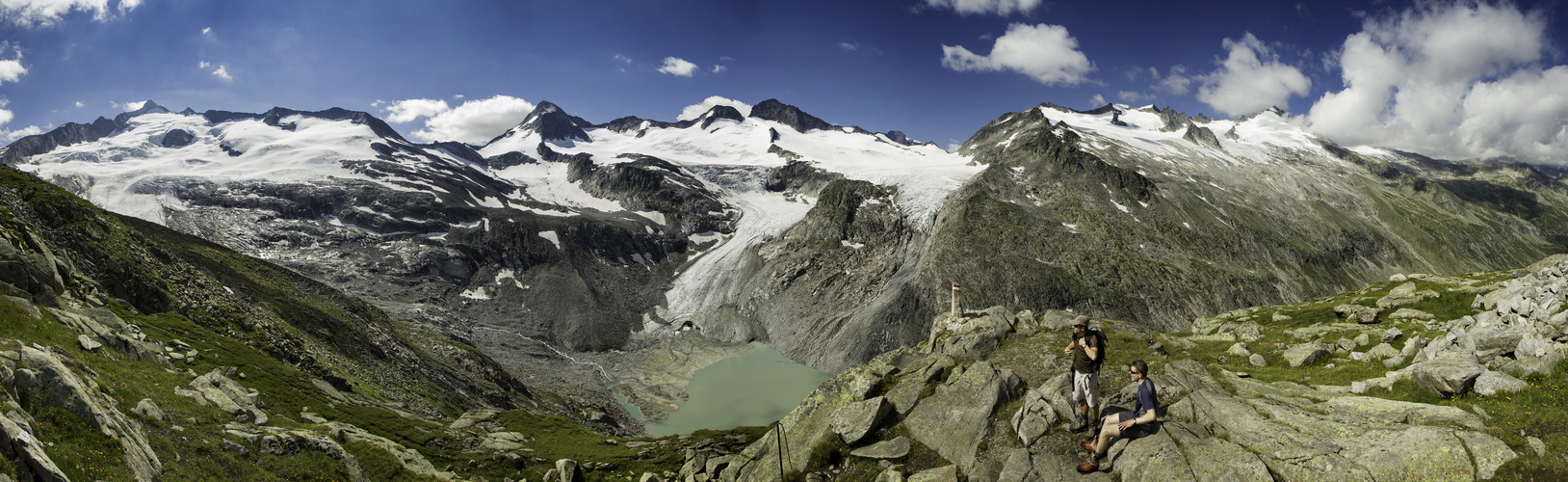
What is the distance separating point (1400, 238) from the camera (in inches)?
6270

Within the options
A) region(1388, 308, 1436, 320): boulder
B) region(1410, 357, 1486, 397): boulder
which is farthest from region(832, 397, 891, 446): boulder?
region(1388, 308, 1436, 320): boulder

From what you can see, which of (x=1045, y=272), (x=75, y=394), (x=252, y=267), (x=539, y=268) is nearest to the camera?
(x=75, y=394)

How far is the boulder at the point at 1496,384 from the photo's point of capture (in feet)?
42.3

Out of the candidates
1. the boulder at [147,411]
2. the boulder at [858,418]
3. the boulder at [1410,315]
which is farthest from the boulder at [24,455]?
the boulder at [1410,315]

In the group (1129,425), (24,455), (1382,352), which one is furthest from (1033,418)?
(24,455)

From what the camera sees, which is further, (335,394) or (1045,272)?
(1045,272)

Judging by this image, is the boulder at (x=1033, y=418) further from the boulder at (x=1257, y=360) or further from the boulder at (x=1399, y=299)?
the boulder at (x=1399, y=299)

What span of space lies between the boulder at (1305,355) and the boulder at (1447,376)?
7968 millimetres

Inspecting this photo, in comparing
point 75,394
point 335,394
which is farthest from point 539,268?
point 75,394

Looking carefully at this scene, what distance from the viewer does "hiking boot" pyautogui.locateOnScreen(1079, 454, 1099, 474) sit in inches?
565

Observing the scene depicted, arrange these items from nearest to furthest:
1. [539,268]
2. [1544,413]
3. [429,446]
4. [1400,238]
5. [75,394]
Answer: [1544,413]
[75,394]
[429,446]
[539,268]
[1400,238]

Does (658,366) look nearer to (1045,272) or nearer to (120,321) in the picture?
(1045,272)

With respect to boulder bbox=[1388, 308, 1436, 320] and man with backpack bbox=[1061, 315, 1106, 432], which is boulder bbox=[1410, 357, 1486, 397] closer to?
man with backpack bbox=[1061, 315, 1106, 432]

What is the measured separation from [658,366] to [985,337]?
8324cm
